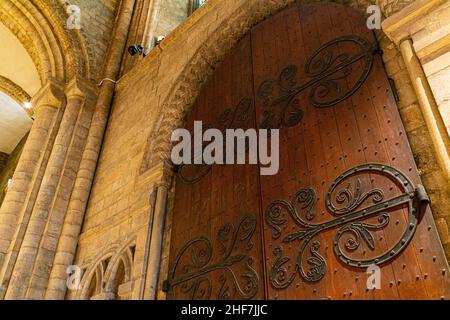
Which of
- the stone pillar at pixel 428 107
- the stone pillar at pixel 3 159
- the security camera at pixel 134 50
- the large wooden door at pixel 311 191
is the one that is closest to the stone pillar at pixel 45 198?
the security camera at pixel 134 50

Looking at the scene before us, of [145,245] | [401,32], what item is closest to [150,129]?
[145,245]

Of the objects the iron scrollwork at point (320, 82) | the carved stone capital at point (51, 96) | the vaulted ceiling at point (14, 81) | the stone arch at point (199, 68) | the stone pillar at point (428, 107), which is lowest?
the stone pillar at point (428, 107)

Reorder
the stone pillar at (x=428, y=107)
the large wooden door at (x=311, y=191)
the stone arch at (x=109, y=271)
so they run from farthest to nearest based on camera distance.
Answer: the stone arch at (x=109, y=271)
the large wooden door at (x=311, y=191)
the stone pillar at (x=428, y=107)

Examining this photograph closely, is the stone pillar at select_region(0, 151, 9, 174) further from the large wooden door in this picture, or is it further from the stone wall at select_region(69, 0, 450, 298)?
Result: the large wooden door

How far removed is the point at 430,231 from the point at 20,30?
22.9ft

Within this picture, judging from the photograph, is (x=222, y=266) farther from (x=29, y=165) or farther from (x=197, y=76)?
(x=29, y=165)

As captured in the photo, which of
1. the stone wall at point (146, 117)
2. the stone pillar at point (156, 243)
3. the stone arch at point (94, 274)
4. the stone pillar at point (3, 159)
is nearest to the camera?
the stone pillar at point (156, 243)

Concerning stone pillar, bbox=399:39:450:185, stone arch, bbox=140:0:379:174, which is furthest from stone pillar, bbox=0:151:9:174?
stone pillar, bbox=399:39:450:185

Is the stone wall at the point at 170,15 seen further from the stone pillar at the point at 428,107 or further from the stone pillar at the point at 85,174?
the stone pillar at the point at 428,107

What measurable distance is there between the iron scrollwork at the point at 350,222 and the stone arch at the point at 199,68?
6.12ft

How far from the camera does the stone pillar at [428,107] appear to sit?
78.2 inches

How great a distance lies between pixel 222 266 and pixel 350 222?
1096 millimetres

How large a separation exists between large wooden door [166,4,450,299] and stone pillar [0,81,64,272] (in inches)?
95.5

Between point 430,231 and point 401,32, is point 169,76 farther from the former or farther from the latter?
point 430,231
